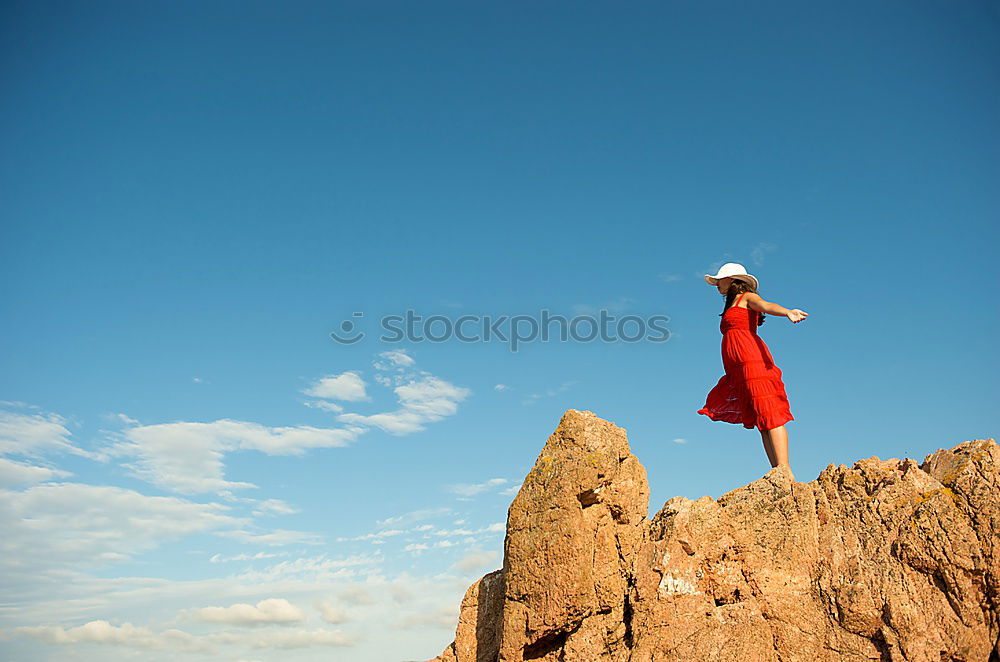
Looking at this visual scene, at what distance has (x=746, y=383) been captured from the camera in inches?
482

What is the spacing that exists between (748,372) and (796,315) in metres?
1.22

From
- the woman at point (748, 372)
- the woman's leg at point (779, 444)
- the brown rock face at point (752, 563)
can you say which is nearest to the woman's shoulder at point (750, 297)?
the woman at point (748, 372)

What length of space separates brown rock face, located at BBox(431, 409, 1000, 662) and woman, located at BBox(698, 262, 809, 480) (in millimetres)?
1679

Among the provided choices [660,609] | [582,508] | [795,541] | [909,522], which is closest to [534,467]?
[582,508]

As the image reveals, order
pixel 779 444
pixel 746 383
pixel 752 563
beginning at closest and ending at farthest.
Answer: pixel 752 563, pixel 779 444, pixel 746 383

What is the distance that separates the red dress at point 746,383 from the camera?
39.3 feet

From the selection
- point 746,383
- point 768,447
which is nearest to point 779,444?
point 768,447

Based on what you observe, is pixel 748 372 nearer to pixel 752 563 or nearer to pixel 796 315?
pixel 796 315

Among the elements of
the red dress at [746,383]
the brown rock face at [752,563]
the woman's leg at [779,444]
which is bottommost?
the brown rock face at [752,563]

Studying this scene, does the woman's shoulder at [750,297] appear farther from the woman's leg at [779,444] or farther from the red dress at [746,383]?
the woman's leg at [779,444]

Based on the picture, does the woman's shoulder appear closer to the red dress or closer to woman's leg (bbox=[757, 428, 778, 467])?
the red dress

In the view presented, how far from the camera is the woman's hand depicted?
11.5m

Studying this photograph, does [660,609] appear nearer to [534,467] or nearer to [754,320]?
[534,467]

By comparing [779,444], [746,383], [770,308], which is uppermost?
[770,308]
